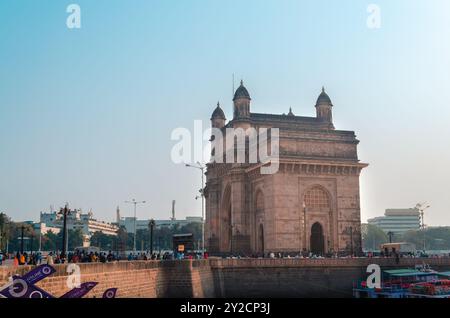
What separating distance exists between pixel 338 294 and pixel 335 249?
9.10 m

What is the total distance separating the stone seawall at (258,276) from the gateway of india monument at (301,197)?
22.5 ft

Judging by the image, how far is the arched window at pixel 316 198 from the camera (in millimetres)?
59781

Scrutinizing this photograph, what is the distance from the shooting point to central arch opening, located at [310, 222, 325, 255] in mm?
60062

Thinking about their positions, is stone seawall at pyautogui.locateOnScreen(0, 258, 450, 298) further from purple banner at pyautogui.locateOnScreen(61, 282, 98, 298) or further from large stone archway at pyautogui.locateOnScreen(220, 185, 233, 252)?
large stone archway at pyautogui.locateOnScreen(220, 185, 233, 252)

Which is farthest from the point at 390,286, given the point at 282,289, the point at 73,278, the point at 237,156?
the point at 73,278

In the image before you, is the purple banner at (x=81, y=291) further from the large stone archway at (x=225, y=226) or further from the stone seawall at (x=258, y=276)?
the large stone archway at (x=225, y=226)

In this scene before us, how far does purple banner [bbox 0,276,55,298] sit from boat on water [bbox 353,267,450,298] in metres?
29.7

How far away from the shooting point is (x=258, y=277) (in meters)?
49.4

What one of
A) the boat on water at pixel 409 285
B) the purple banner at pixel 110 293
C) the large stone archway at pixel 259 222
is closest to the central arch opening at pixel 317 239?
the large stone archway at pixel 259 222

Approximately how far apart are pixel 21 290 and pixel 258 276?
2797 centimetres

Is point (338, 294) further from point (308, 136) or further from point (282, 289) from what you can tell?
point (308, 136)

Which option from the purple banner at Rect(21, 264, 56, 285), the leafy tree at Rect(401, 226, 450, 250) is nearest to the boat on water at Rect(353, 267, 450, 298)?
the purple banner at Rect(21, 264, 56, 285)

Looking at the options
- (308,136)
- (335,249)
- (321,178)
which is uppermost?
(308,136)
